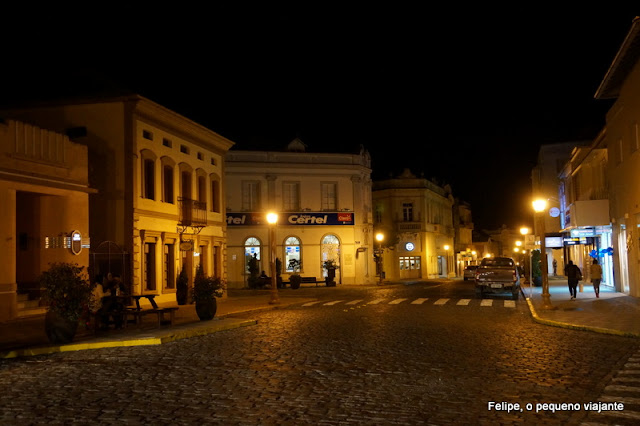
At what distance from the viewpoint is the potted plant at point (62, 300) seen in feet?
45.5

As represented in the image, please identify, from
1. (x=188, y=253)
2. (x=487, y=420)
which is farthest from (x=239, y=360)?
(x=188, y=253)

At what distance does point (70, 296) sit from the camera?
1409cm

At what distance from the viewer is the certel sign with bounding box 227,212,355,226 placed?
1807 inches

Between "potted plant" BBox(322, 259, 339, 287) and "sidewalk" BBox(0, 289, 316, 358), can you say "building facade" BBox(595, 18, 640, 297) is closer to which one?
"sidewalk" BBox(0, 289, 316, 358)

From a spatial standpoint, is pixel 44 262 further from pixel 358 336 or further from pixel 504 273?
pixel 504 273

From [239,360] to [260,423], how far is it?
4540 millimetres

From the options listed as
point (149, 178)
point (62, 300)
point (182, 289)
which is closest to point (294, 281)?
point (182, 289)

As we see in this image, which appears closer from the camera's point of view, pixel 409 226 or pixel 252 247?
pixel 252 247

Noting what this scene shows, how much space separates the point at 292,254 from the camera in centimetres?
4672

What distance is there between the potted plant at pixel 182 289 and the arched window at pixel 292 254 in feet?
64.5

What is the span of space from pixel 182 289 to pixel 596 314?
15792 millimetres

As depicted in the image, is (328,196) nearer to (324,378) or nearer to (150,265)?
(150,265)

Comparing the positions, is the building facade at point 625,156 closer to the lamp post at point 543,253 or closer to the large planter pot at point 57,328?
the lamp post at point 543,253

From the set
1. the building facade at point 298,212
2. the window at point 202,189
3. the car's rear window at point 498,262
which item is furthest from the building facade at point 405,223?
the window at point 202,189
